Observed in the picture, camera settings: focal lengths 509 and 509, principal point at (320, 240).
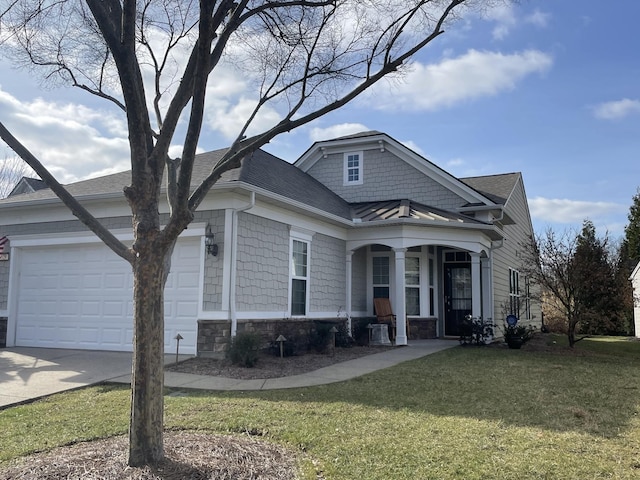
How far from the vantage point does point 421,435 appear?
4.64 m

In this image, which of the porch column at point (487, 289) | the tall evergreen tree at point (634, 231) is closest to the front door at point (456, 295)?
the porch column at point (487, 289)

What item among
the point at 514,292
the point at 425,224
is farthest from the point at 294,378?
the point at 514,292

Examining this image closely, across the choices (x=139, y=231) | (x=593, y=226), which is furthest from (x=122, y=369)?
(x=593, y=226)

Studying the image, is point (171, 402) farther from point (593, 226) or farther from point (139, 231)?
point (593, 226)

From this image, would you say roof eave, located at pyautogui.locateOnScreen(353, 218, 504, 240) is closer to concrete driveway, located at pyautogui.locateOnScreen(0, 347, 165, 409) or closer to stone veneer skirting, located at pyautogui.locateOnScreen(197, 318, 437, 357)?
stone veneer skirting, located at pyautogui.locateOnScreen(197, 318, 437, 357)

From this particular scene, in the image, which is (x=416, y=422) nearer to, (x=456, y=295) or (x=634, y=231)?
(x=456, y=295)

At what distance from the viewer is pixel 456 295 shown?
607 inches

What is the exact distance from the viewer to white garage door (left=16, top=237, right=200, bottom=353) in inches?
393

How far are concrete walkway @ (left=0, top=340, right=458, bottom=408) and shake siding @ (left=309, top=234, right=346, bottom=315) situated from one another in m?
2.30

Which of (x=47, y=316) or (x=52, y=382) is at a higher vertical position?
(x=47, y=316)

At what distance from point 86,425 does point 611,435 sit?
509 centimetres

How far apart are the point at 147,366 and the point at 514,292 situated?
16.9 m

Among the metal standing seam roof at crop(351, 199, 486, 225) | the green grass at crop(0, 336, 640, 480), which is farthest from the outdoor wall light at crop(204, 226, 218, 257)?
the metal standing seam roof at crop(351, 199, 486, 225)

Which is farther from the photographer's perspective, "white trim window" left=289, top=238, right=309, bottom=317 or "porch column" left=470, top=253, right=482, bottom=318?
"porch column" left=470, top=253, right=482, bottom=318
